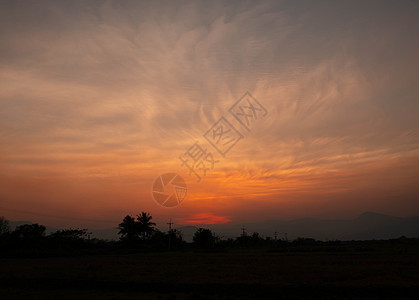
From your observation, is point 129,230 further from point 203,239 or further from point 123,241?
point 203,239

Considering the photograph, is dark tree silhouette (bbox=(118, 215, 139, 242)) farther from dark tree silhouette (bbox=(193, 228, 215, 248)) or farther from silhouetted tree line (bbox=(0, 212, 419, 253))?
dark tree silhouette (bbox=(193, 228, 215, 248))

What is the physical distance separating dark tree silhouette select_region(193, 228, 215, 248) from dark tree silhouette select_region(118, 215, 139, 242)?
19285 mm

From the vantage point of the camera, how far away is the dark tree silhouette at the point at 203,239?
97.2 meters

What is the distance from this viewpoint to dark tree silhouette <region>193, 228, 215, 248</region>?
97.2 metres

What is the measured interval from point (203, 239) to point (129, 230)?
23.4m

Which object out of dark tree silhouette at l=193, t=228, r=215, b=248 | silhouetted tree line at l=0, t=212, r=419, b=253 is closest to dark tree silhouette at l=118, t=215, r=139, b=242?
silhouetted tree line at l=0, t=212, r=419, b=253

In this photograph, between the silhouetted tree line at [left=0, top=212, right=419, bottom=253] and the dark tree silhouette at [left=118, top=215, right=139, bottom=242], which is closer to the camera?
the silhouetted tree line at [left=0, top=212, right=419, bottom=253]

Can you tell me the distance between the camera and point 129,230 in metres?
90.7

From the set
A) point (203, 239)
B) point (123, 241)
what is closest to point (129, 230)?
point (123, 241)

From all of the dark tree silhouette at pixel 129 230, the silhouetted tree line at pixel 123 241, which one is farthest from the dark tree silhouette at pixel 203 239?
the dark tree silhouette at pixel 129 230

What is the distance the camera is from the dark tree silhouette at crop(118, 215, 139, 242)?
90.8 m

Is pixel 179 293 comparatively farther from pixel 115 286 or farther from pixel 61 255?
pixel 61 255

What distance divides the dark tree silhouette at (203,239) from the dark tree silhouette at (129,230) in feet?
63.3

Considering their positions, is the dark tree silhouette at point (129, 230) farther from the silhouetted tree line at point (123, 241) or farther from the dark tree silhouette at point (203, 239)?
the dark tree silhouette at point (203, 239)
